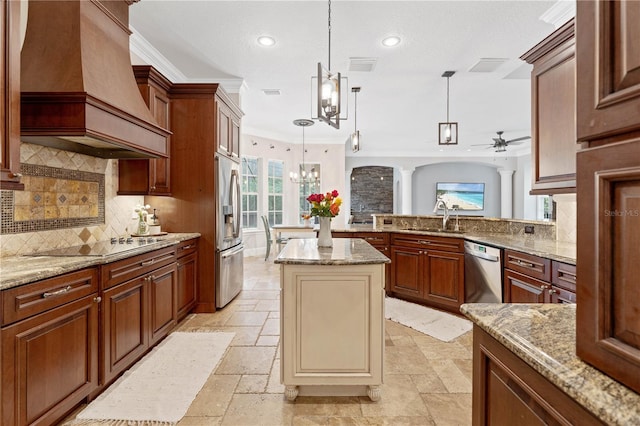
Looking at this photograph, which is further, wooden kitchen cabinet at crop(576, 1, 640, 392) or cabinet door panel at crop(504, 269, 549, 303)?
cabinet door panel at crop(504, 269, 549, 303)

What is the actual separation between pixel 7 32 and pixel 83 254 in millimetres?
1304

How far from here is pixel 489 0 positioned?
275 cm

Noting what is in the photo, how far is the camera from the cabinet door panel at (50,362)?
1494 millimetres

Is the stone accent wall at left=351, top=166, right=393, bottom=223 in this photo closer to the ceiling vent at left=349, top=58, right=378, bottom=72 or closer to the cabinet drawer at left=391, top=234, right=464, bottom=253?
the cabinet drawer at left=391, top=234, right=464, bottom=253

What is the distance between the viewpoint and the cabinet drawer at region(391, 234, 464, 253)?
12.0ft

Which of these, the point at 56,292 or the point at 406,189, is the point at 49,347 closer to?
the point at 56,292

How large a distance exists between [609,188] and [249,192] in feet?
23.7

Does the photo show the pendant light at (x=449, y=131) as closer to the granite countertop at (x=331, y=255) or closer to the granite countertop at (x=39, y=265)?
the granite countertop at (x=331, y=255)

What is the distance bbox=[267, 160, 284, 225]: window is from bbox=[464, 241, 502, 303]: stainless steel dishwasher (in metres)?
5.29

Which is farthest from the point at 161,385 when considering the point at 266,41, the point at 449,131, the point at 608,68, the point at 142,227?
the point at 449,131

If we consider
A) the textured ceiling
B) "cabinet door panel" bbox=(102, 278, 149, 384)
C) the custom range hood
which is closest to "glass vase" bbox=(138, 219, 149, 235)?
"cabinet door panel" bbox=(102, 278, 149, 384)

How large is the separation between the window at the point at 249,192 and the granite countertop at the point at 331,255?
4.96 m

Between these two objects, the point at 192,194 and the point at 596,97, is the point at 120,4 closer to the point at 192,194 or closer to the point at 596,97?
the point at 192,194

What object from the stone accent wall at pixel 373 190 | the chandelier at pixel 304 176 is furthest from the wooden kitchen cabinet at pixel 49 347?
the stone accent wall at pixel 373 190
